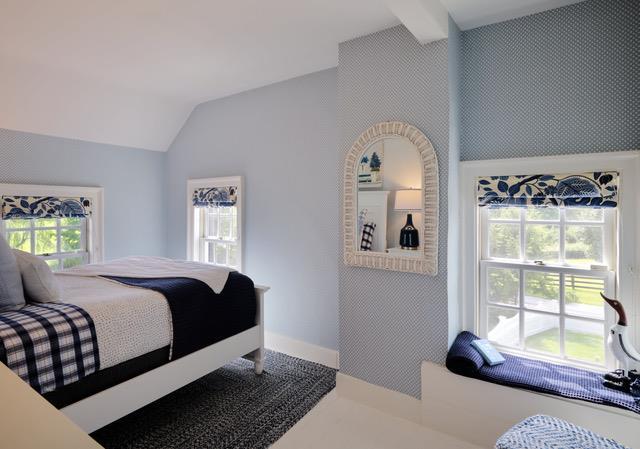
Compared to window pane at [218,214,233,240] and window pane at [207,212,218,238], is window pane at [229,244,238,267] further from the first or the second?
window pane at [207,212,218,238]

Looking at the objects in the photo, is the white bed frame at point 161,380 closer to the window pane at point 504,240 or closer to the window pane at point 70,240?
the window pane at point 504,240

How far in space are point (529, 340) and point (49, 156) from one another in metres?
4.60

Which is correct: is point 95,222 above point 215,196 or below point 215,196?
below

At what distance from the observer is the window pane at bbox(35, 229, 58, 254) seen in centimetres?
374

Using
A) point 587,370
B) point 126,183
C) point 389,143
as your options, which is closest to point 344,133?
point 389,143

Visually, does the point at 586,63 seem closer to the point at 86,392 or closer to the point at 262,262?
the point at 262,262

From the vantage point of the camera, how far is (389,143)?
2.50 m

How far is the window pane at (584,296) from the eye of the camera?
2.21m

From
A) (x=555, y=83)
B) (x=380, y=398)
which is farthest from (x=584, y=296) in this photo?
(x=380, y=398)

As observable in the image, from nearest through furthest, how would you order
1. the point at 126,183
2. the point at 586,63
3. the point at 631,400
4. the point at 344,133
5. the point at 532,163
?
the point at 631,400 < the point at 586,63 < the point at 532,163 < the point at 344,133 < the point at 126,183

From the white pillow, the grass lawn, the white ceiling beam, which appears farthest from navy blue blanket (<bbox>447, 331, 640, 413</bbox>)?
the white pillow

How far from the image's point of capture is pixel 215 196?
404 centimetres

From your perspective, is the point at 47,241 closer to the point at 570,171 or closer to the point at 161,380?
the point at 161,380

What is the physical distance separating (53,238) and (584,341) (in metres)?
4.80
